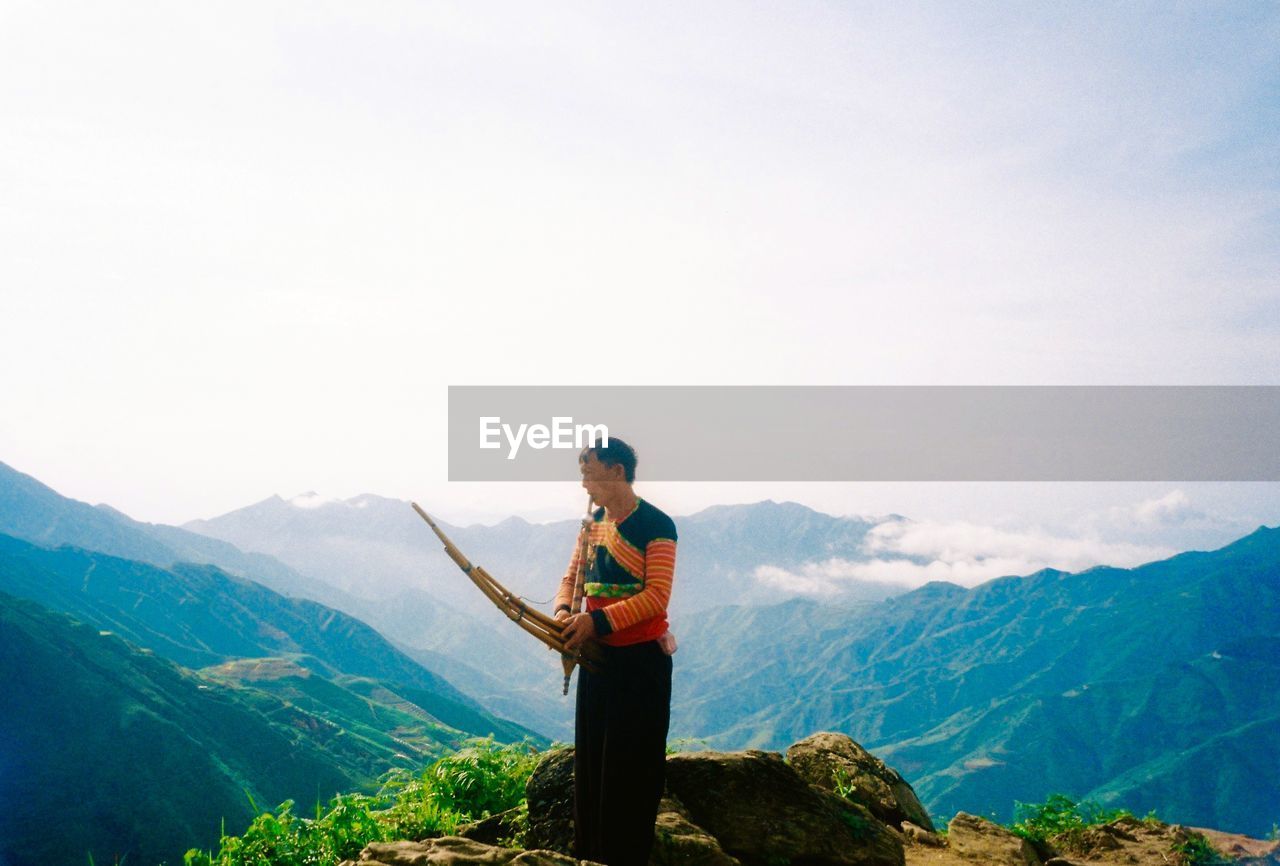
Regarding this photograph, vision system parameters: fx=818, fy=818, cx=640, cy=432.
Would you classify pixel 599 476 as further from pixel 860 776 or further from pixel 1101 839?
pixel 1101 839

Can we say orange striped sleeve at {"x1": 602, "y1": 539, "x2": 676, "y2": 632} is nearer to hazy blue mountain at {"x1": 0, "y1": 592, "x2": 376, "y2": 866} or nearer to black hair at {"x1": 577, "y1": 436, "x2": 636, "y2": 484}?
black hair at {"x1": 577, "y1": 436, "x2": 636, "y2": 484}

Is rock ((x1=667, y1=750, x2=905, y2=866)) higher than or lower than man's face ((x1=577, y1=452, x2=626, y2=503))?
lower

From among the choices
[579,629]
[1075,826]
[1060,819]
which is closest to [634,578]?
[579,629]

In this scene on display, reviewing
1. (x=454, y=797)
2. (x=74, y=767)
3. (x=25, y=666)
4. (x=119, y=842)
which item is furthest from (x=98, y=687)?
(x=454, y=797)

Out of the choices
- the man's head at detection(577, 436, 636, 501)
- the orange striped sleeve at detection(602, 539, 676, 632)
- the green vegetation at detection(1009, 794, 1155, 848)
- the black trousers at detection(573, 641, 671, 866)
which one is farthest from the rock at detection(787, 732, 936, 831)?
the man's head at detection(577, 436, 636, 501)

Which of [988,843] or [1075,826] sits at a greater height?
[988,843]

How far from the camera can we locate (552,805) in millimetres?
7012

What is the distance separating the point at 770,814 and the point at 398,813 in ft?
11.2

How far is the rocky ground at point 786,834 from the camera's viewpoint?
21.5 ft

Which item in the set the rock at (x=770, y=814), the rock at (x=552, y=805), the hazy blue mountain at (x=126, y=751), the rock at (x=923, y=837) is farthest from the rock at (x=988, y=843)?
the hazy blue mountain at (x=126, y=751)

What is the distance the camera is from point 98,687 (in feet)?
451

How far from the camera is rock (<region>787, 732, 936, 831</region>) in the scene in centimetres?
1012

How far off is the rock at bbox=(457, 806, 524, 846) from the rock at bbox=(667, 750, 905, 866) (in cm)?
147

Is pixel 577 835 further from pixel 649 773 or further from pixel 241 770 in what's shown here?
pixel 241 770
